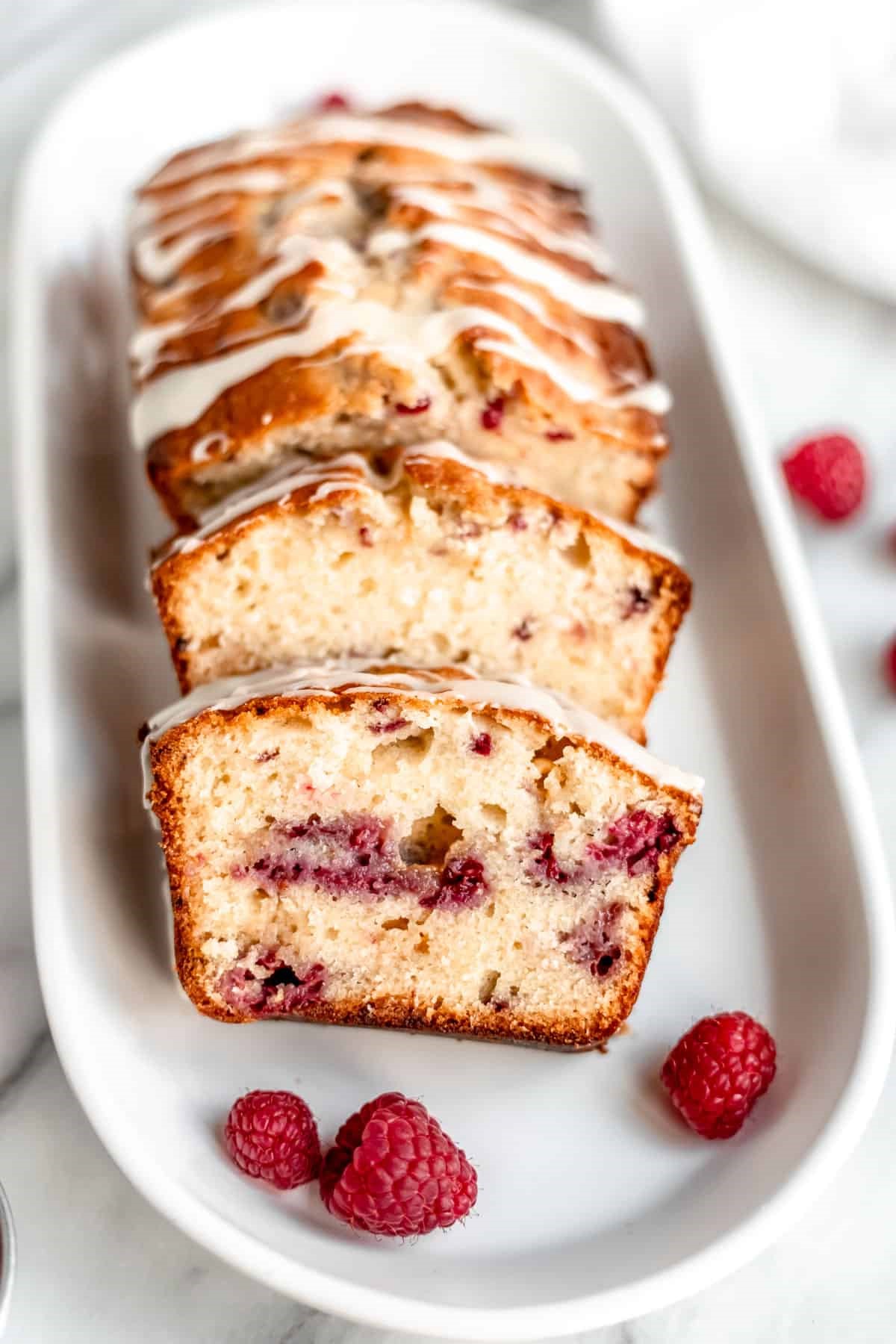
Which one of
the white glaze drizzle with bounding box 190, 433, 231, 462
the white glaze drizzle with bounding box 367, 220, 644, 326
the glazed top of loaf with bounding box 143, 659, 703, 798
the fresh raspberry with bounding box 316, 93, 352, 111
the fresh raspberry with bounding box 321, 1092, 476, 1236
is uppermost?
the fresh raspberry with bounding box 316, 93, 352, 111

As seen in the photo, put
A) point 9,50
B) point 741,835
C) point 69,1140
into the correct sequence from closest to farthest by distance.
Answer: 1. point 69,1140
2. point 741,835
3. point 9,50

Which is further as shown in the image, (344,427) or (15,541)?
(15,541)

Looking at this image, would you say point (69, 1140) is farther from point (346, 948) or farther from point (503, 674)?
point (503, 674)

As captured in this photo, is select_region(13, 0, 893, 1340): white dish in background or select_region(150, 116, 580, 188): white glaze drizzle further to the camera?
select_region(150, 116, 580, 188): white glaze drizzle

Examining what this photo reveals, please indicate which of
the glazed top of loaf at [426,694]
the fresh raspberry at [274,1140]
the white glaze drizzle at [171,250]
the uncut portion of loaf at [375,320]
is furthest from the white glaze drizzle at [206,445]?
the fresh raspberry at [274,1140]

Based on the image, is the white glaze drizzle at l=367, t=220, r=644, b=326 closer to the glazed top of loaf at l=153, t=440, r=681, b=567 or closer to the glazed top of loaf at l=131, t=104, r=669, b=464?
the glazed top of loaf at l=131, t=104, r=669, b=464

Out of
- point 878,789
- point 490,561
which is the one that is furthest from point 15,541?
point 878,789

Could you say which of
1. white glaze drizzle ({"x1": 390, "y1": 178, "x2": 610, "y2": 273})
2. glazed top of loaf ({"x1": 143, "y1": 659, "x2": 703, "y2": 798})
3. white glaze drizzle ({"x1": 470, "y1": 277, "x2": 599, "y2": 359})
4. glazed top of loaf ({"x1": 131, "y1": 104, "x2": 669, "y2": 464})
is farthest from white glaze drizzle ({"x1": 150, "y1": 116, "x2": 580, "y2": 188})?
glazed top of loaf ({"x1": 143, "y1": 659, "x2": 703, "y2": 798})
